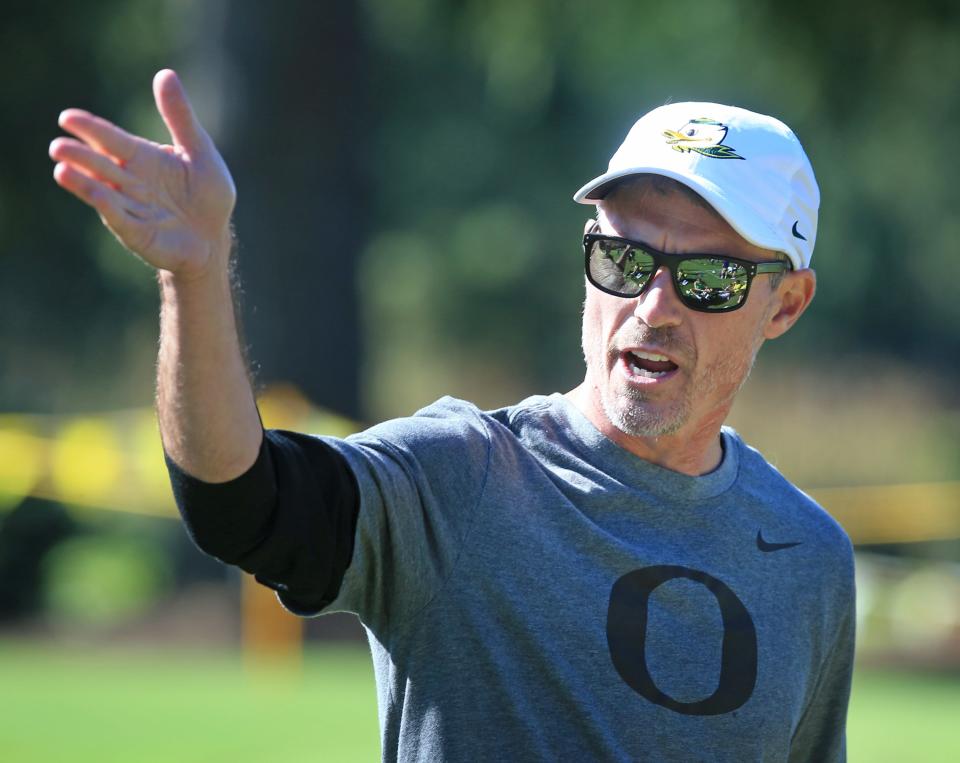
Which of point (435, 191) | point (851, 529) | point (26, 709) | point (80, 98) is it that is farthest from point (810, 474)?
point (26, 709)

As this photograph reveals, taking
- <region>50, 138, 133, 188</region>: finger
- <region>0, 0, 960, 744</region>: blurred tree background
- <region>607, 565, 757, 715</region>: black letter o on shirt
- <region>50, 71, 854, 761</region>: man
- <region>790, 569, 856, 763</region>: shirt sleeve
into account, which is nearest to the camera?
<region>50, 138, 133, 188</region>: finger

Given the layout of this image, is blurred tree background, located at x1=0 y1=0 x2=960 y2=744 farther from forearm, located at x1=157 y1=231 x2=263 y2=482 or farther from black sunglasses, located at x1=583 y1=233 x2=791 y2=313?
forearm, located at x1=157 y1=231 x2=263 y2=482

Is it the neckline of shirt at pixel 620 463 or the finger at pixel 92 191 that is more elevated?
the finger at pixel 92 191

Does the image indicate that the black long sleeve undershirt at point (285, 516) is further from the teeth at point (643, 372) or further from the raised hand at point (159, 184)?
the teeth at point (643, 372)

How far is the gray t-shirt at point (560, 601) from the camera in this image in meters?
2.67

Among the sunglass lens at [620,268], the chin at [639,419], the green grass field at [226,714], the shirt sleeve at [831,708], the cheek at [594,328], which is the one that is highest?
the sunglass lens at [620,268]

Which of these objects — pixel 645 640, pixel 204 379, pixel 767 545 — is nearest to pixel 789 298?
pixel 767 545

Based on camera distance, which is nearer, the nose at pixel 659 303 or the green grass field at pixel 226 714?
the nose at pixel 659 303

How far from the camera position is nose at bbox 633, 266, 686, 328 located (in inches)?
119

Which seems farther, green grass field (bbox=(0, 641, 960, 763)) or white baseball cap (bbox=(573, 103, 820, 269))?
green grass field (bbox=(0, 641, 960, 763))

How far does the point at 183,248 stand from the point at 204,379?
8.5 inches

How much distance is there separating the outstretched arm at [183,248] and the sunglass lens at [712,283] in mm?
1075

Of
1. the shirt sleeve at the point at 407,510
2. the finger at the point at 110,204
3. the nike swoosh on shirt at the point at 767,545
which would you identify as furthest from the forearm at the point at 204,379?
the nike swoosh on shirt at the point at 767,545

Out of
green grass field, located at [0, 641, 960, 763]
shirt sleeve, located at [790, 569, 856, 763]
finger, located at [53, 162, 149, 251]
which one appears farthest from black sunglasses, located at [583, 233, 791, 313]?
green grass field, located at [0, 641, 960, 763]
